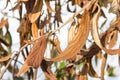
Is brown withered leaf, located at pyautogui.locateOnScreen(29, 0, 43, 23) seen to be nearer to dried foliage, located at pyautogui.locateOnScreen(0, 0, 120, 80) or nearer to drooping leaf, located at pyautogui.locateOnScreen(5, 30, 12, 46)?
dried foliage, located at pyautogui.locateOnScreen(0, 0, 120, 80)

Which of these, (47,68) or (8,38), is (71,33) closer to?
(47,68)

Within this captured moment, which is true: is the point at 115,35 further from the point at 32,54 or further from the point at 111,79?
the point at 111,79

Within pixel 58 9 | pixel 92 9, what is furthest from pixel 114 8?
pixel 58 9

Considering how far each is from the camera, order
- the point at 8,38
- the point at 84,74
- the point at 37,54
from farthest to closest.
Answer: the point at 8,38
the point at 84,74
the point at 37,54

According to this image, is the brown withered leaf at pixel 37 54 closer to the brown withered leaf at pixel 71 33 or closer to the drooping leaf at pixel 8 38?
the brown withered leaf at pixel 71 33

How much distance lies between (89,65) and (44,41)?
5.3 inches

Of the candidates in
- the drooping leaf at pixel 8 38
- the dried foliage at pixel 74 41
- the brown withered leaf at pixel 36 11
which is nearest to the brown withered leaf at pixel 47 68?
the dried foliage at pixel 74 41

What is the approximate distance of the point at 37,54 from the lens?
0.50 meters

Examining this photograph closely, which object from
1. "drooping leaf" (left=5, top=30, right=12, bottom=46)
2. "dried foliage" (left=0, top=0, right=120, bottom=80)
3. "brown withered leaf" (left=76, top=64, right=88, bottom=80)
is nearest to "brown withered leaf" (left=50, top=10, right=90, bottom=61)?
"dried foliage" (left=0, top=0, right=120, bottom=80)

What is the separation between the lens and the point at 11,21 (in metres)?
1.81

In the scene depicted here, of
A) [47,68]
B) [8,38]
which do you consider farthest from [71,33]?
[8,38]

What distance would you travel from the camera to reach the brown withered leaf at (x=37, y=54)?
1.65 ft

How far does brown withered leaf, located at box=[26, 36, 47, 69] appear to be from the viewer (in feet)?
1.65

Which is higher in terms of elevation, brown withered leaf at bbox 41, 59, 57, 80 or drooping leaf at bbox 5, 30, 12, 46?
drooping leaf at bbox 5, 30, 12, 46
